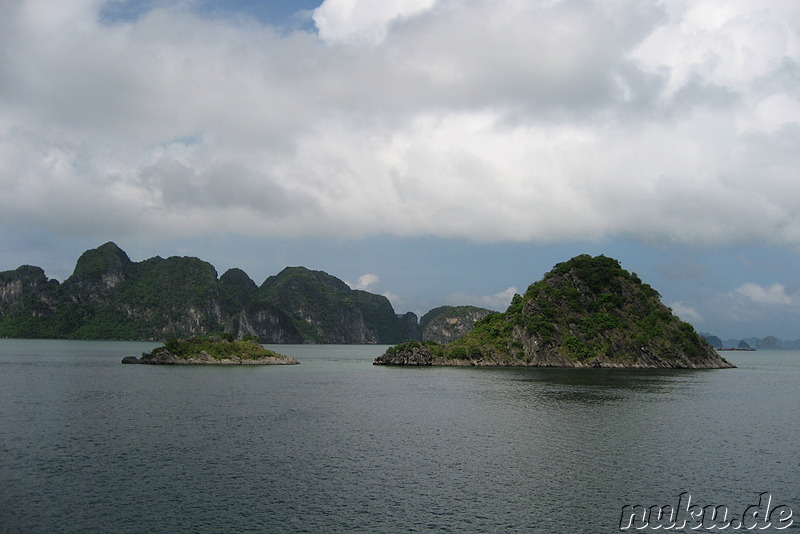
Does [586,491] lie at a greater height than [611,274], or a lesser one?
lesser

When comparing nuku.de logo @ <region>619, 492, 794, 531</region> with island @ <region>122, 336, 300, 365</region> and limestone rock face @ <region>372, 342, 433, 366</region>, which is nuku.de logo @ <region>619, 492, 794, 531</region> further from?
limestone rock face @ <region>372, 342, 433, 366</region>

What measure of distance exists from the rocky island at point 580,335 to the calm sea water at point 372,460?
78712 mm

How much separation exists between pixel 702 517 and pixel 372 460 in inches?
821

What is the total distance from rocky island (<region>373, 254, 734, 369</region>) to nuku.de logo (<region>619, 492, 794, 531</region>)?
125 metres

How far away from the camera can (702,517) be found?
3116 cm

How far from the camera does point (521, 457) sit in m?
43.4

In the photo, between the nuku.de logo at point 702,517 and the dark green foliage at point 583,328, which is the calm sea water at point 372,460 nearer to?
→ the nuku.de logo at point 702,517

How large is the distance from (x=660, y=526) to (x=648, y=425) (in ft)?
100

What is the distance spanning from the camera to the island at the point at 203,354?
470ft

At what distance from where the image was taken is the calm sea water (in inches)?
1188

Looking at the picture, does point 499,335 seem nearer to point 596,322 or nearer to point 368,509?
point 596,322

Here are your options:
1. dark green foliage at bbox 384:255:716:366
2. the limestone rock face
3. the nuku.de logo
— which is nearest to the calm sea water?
the nuku.de logo

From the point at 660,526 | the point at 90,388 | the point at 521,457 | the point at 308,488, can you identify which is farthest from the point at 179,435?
the point at 90,388

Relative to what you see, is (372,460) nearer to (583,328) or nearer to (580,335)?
(580,335)
